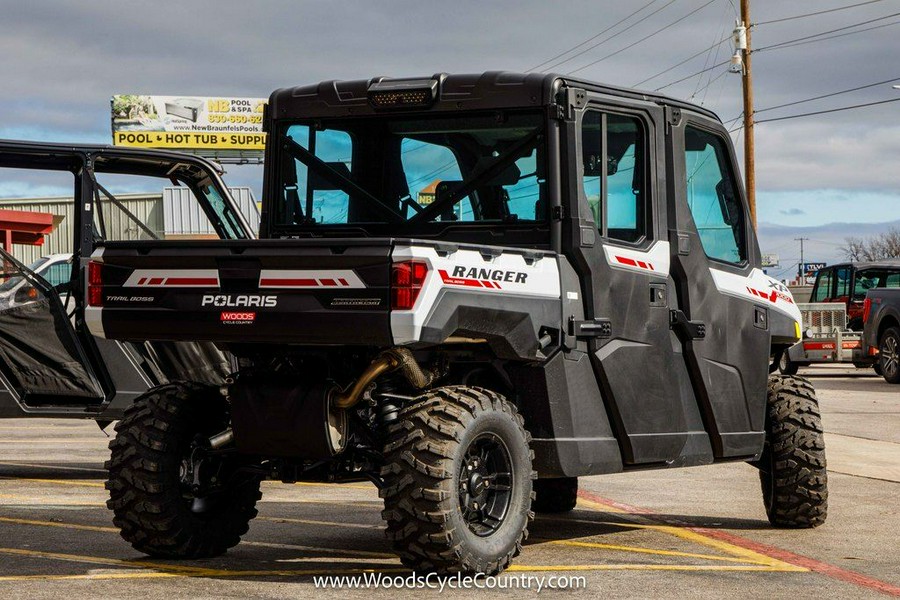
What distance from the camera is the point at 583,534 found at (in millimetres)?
9273

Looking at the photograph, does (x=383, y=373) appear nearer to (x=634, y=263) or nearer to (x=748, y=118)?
(x=634, y=263)

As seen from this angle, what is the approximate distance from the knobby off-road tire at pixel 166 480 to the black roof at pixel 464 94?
1.86 m

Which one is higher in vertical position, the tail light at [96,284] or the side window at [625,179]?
the side window at [625,179]

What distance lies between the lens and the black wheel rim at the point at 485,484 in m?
7.26

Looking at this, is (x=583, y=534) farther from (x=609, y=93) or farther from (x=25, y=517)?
(x=25, y=517)

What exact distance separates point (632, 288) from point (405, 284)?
2043mm

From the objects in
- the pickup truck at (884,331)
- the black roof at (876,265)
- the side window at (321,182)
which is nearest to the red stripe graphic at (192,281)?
the side window at (321,182)

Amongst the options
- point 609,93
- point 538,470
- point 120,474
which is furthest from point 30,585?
point 609,93

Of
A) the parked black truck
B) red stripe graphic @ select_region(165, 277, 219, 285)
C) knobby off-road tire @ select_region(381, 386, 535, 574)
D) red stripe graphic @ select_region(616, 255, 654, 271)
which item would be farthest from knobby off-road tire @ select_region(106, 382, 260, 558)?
red stripe graphic @ select_region(616, 255, 654, 271)

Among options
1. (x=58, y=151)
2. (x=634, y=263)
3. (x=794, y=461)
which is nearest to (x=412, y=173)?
(x=634, y=263)

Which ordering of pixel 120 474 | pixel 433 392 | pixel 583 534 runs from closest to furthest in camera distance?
pixel 433 392
pixel 120 474
pixel 583 534

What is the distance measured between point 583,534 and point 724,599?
8.14ft

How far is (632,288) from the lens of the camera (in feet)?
27.7

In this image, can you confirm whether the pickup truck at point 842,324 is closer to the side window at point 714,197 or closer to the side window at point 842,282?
the side window at point 842,282
